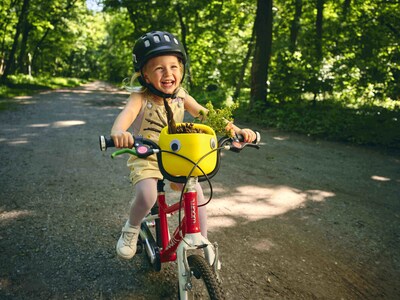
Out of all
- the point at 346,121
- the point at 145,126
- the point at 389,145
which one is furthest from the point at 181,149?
the point at 346,121

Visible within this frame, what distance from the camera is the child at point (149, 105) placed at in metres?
2.16

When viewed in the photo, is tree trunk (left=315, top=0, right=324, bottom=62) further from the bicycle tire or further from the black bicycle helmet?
the bicycle tire

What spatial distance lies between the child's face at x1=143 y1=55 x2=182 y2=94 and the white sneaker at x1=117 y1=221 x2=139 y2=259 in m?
1.04

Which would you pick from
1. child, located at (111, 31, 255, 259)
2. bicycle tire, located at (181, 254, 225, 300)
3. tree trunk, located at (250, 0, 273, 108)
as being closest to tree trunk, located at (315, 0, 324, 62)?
tree trunk, located at (250, 0, 273, 108)

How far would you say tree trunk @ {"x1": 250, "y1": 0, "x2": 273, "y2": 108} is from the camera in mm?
10906

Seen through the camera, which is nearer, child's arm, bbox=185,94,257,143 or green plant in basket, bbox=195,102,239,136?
green plant in basket, bbox=195,102,239,136

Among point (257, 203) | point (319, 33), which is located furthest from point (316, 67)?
point (257, 203)

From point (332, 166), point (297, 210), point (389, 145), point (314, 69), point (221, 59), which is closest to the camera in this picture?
point (297, 210)

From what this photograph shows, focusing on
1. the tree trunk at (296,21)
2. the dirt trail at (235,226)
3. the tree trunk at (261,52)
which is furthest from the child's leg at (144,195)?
the tree trunk at (296,21)

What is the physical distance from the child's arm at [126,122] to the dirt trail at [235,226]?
1.27m

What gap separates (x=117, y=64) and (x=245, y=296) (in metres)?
49.2

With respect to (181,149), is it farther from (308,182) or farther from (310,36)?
(310,36)

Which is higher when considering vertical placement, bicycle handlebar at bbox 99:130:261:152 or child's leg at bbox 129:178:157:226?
bicycle handlebar at bbox 99:130:261:152

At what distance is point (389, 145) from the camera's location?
771cm
